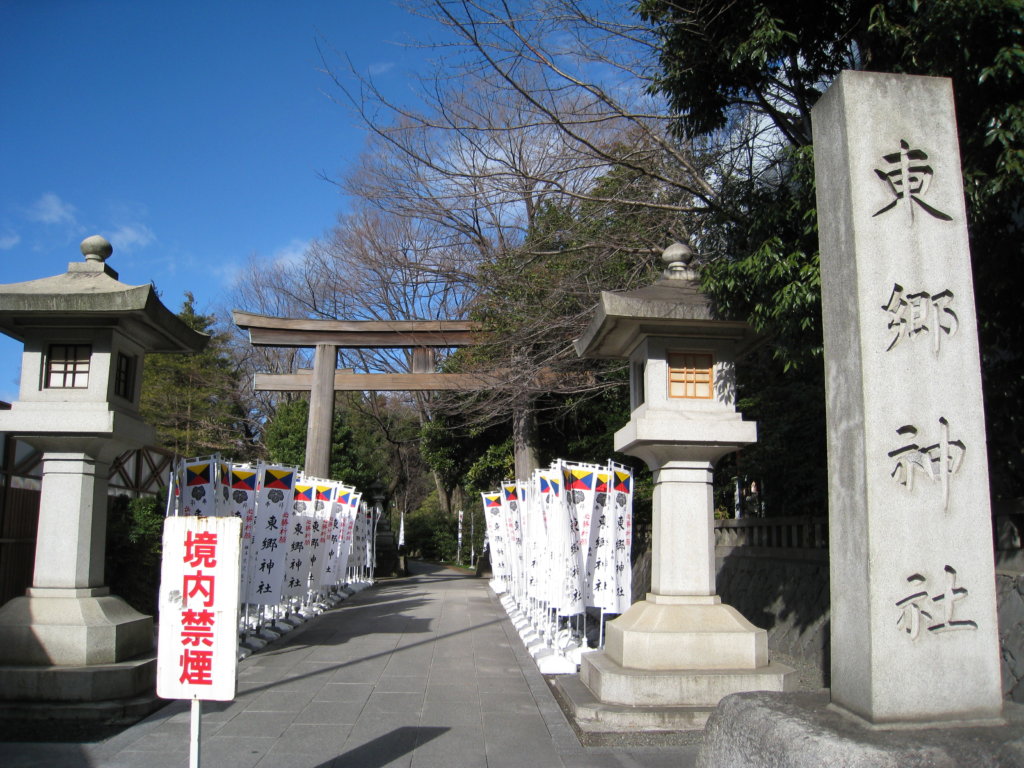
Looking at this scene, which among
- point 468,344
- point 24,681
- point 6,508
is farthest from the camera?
point 468,344

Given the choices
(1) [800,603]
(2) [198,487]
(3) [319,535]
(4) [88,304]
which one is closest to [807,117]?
(1) [800,603]

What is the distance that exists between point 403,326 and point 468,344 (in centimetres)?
155

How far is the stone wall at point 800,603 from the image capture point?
6.13 meters

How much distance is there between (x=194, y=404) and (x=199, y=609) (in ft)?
77.2

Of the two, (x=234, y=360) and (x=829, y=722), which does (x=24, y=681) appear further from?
(x=234, y=360)

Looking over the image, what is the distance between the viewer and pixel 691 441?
272 inches

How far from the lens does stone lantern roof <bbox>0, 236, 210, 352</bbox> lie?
721cm

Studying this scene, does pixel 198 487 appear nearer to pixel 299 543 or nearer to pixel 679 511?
pixel 299 543

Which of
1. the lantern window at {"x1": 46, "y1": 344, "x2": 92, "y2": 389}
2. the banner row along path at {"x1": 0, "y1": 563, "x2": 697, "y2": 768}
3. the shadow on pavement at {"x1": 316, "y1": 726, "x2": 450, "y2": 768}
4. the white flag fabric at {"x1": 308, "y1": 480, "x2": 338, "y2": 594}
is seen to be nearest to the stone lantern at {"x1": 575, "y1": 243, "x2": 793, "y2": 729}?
the banner row along path at {"x1": 0, "y1": 563, "x2": 697, "y2": 768}

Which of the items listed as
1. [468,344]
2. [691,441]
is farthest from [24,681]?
[468,344]

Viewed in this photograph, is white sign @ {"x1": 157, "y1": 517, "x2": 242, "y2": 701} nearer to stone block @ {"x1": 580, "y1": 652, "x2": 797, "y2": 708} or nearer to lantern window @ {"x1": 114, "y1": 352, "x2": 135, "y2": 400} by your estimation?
stone block @ {"x1": 580, "y1": 652, "x2": 797, "y2": 708}

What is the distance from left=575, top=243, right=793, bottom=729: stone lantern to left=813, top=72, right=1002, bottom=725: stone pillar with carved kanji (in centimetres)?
258

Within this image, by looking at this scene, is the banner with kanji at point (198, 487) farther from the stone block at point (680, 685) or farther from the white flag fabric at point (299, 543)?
the stone block at point (680, 685)

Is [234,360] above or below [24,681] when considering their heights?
above
